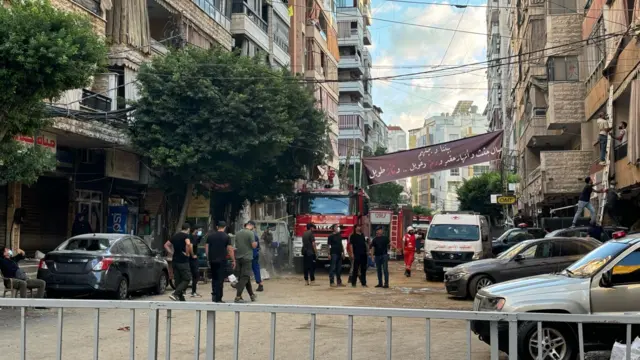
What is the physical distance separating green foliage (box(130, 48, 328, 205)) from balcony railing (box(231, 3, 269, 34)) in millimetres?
9032

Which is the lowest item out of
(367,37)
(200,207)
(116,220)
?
(116,220)

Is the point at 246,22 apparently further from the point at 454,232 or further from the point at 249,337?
the point at 249,337

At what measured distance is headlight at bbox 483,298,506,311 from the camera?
8.24 meters

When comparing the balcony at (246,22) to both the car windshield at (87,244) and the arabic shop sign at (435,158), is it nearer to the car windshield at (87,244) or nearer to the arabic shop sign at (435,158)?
the arabic shop sign at (435,158)

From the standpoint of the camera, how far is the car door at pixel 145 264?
16625 mm

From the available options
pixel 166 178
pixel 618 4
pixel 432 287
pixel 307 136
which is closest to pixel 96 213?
pixel 166 178

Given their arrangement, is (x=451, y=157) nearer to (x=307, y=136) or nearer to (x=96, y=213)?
(x=307, y=136)

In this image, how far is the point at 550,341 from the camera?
6.55 metres

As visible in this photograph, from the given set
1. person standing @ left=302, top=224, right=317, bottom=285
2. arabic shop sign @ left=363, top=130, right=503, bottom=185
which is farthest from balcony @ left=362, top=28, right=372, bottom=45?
person standing @ left=302, top=224, right=317, bottom=285

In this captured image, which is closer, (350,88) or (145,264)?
(145,264)

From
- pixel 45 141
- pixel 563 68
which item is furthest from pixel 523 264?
pixel 563 68

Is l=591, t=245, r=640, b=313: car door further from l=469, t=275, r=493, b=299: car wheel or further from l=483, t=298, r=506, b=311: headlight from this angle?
l=469, t=275, r=493, b=299: car wheel

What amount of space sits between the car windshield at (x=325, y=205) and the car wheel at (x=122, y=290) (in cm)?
1129

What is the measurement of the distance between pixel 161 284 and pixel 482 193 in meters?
55.3
